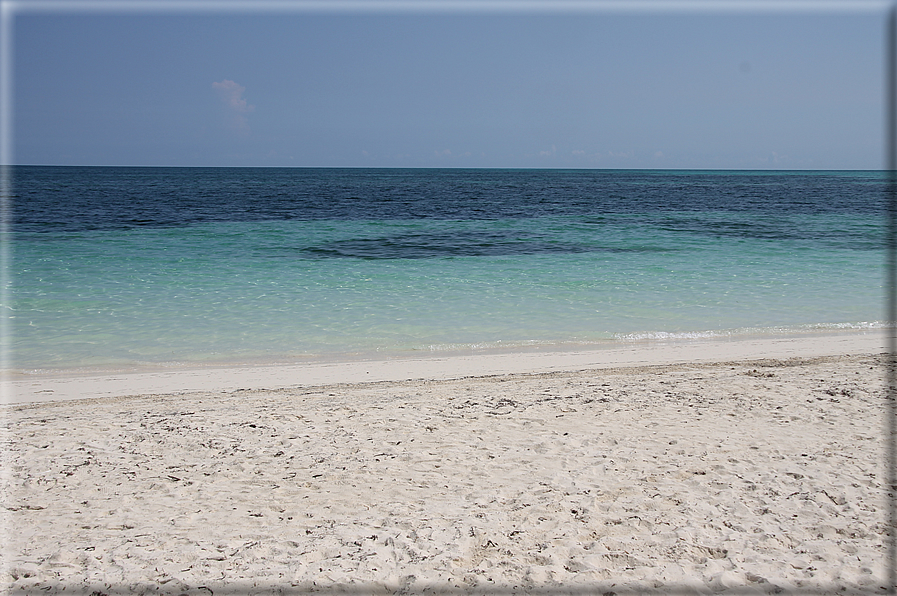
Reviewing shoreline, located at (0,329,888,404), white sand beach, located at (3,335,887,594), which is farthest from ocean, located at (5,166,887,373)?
white sand beach, located at (3,335,887,594)

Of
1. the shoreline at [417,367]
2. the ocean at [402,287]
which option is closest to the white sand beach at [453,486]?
the shoreline at [417,367]

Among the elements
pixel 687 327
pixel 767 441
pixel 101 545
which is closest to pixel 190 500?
pixel 101 545

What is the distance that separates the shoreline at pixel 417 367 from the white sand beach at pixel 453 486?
143 mm

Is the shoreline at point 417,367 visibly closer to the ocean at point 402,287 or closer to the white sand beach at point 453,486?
the white sand beach at point 453,486

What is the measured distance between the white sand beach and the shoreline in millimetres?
143

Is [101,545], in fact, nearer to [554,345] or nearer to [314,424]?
[314,424]

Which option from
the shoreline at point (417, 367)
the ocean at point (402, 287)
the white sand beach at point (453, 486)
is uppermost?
the ocean at point (402, 287)

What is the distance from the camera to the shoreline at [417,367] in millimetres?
6992

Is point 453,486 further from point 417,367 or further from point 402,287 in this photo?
point 402,287

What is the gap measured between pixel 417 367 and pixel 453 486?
3.67m

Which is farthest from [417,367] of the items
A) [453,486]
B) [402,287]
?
[402,287]

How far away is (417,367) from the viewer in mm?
7844

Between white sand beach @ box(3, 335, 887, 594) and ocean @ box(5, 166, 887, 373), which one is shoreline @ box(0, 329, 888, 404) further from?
ocean @ box(5, 166, 887, 373)

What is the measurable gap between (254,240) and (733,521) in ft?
62.8
